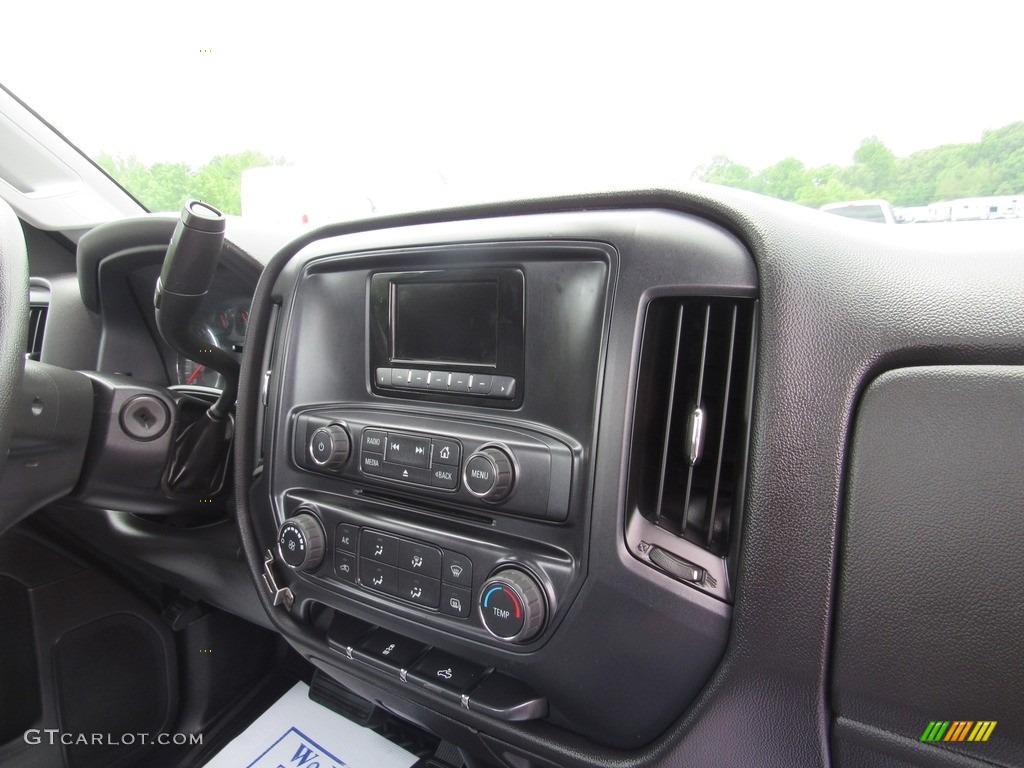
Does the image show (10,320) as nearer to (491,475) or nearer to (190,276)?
(190,276)

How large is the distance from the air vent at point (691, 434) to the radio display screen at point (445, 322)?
22 cm

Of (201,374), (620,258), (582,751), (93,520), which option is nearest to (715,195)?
(620,258)

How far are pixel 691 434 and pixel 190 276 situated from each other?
852 millimetres

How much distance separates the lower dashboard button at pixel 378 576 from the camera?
0.91 meters

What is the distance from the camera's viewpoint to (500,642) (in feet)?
2.71

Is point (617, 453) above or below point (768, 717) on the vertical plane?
above

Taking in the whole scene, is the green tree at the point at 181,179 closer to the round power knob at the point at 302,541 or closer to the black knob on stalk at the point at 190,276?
the black knob on stalk at the point at 190,276

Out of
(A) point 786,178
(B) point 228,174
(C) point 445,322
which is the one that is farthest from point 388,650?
(B) point 228,174

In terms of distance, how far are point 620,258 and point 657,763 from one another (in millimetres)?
585

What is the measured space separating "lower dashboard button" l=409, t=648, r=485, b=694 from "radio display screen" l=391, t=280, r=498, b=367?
42cm

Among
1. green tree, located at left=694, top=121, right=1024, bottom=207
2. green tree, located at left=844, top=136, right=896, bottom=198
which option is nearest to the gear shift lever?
green tree, located at left=694, top=121, right=1024, bottom=207

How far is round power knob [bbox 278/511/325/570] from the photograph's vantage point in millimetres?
966

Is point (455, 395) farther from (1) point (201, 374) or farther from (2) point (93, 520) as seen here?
(2) point (93, 520)

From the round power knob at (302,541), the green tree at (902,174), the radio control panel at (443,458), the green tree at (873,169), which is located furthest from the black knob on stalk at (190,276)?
the green tree at (873,169)
